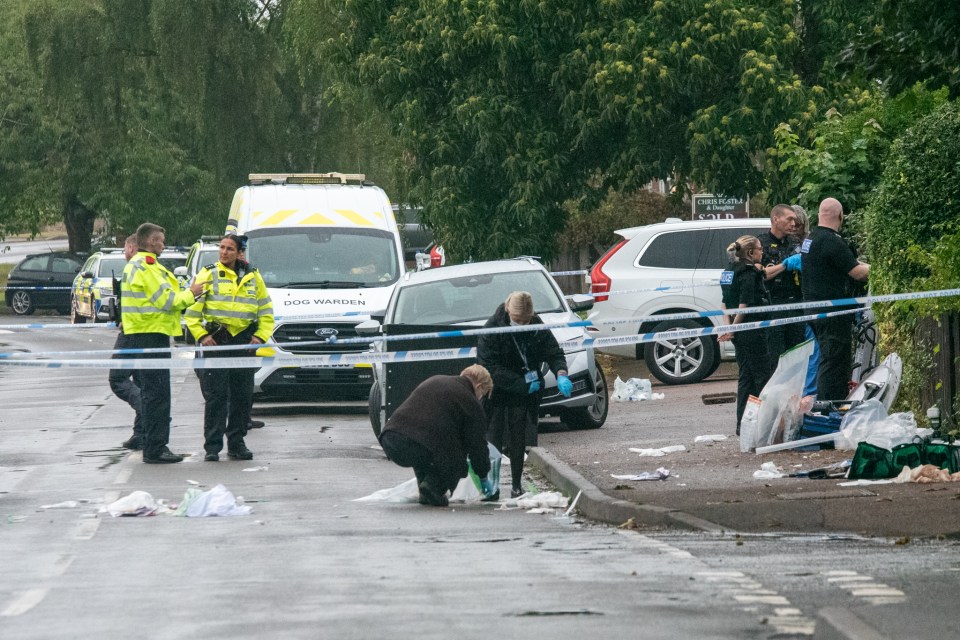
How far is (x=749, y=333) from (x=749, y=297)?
298 mm

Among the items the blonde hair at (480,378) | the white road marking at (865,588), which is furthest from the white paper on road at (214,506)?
the white road marking at (865,588)

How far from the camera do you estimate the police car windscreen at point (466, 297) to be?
16.1 metres

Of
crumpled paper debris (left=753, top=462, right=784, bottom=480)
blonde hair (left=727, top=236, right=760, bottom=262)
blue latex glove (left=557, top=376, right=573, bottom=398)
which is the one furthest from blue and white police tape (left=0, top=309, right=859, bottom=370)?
blue latex glove (left=557, top=376, right=573, bottom=398)

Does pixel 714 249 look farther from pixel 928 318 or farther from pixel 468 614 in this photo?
pixel 468 614

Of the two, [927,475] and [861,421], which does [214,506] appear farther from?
[861,421]

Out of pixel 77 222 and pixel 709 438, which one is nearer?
pixel 709 438

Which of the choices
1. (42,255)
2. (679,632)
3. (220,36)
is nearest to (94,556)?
(679,632)

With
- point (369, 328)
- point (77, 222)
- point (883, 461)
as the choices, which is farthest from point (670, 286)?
point (77, 222)

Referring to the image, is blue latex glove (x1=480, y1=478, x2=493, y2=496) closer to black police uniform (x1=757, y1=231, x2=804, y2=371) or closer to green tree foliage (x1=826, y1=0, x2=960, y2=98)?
black police uniform (x1=757, y1=231, x2=804, y2=371)

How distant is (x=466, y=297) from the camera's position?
16.3m

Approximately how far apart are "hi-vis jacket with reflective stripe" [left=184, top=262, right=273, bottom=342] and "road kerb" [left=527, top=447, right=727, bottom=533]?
143 inches

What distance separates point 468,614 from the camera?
22.5ft

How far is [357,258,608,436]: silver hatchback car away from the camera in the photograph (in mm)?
14805

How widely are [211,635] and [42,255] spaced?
44126 millimetres
